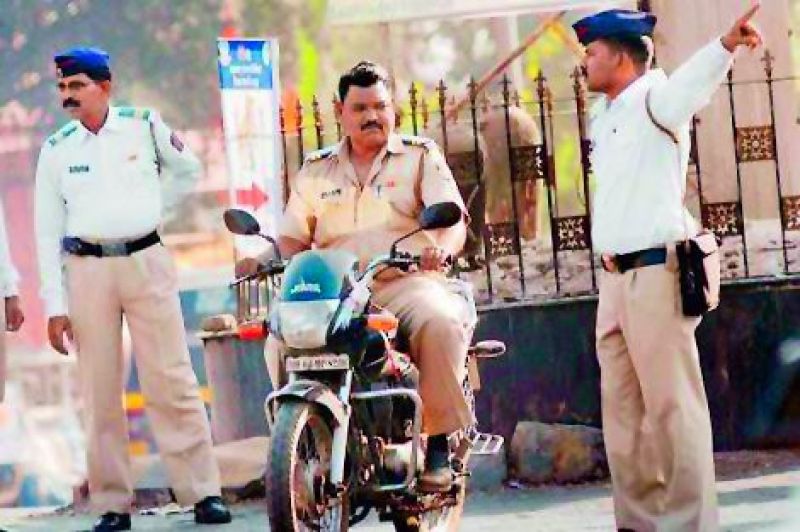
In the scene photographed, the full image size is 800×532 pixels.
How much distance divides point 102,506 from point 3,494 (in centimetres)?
1586

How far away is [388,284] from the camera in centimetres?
Result: 713

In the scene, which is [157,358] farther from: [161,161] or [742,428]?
[742,428]

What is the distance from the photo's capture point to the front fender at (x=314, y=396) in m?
6.27

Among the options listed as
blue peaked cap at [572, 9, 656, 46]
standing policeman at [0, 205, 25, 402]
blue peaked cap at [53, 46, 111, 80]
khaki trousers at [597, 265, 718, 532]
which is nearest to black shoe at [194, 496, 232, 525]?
standing policeman at [0, 205, 25, 402]

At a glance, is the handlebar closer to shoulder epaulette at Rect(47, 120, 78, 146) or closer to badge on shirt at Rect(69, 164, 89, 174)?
badge on shirt at Rect(69, 164, 89, 174)

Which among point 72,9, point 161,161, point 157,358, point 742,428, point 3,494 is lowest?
point 3,494

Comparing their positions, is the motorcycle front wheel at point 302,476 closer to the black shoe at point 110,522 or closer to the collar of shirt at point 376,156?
the collar of shirt at point 376,156

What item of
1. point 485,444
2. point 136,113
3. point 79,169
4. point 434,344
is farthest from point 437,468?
point 136,113

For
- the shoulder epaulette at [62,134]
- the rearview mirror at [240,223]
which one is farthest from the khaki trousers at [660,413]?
the shoulder epaulette at [62,134]

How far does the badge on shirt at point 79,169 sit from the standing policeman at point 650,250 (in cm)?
248

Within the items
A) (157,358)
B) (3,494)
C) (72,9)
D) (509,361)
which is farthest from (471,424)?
(72,9)

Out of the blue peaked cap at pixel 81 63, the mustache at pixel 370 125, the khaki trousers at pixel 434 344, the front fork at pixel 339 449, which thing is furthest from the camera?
the blue peaked cap at pixel 81 63

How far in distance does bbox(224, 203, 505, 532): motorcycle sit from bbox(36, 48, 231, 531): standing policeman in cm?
162

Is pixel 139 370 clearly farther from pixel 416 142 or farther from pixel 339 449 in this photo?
pixel 339 449
